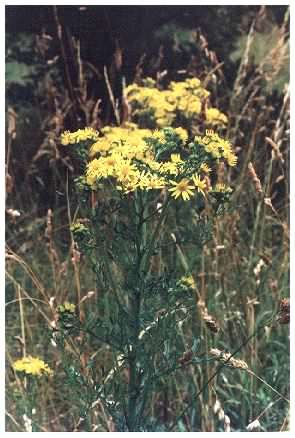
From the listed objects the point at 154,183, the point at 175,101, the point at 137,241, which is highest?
the point at 175,101

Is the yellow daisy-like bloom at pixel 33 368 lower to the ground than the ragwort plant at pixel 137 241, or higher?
lower

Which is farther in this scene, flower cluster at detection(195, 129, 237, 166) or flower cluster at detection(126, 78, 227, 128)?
flower cluster at detection(126, 78, 227, 128)

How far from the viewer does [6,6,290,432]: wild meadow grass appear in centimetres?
186

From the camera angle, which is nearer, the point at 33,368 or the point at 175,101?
the point at 33,368

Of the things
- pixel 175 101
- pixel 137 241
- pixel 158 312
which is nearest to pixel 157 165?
pixel 137 241

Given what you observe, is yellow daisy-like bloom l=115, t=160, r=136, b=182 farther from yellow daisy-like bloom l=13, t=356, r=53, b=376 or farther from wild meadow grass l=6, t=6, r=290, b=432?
yellow daisy-like bloom l=13, t=356, r=53, b=376

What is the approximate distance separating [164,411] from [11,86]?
86.5 inches

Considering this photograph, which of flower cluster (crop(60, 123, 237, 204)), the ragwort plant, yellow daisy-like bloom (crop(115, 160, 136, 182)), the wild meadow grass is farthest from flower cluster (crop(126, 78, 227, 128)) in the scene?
yellow daisy-like bloom (crop(115, 160, 136, 182))

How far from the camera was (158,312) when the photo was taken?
7.55 ft

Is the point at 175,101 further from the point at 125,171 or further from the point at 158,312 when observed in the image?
the point at 125,171

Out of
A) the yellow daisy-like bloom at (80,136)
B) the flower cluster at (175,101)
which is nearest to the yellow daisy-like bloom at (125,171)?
the yellow daisy-like bloom at (80,136)

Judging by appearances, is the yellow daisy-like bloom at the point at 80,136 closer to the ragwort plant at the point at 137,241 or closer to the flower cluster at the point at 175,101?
the ragwort plant at the point at 137,241

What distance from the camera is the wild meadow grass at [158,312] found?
1.86 metres
